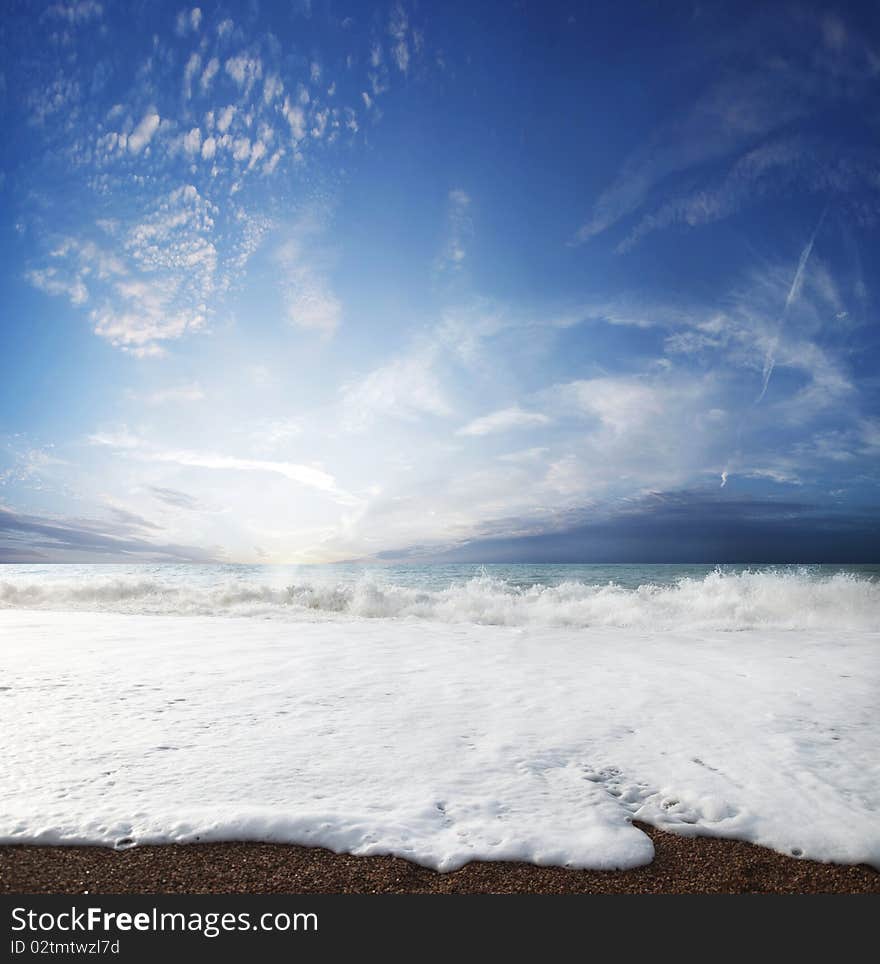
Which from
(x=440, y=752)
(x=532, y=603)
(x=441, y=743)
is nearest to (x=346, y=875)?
(x=440, y=752)

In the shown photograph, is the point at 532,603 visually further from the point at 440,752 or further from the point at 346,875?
the point at 346,875

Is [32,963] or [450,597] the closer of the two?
[32,963]

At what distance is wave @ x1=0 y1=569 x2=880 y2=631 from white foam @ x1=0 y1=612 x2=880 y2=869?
292 inches

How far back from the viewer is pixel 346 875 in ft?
10.4

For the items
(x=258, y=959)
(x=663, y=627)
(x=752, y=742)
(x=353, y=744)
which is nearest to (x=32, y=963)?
(x=258, y=959)

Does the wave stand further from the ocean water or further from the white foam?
the white foam

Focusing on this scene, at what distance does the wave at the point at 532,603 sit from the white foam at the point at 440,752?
741 cm

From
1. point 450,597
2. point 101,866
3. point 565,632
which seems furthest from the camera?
point 450,597

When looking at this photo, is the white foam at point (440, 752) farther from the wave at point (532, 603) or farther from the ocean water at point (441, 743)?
the wave at point (532, 603)

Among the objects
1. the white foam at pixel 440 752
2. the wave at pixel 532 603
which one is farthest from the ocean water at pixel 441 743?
the wave at pixel 532 603

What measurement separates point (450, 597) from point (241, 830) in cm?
1827

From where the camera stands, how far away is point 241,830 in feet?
11.8

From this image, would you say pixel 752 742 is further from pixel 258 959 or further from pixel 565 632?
pixel 565 632

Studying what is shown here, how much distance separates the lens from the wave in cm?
1748
